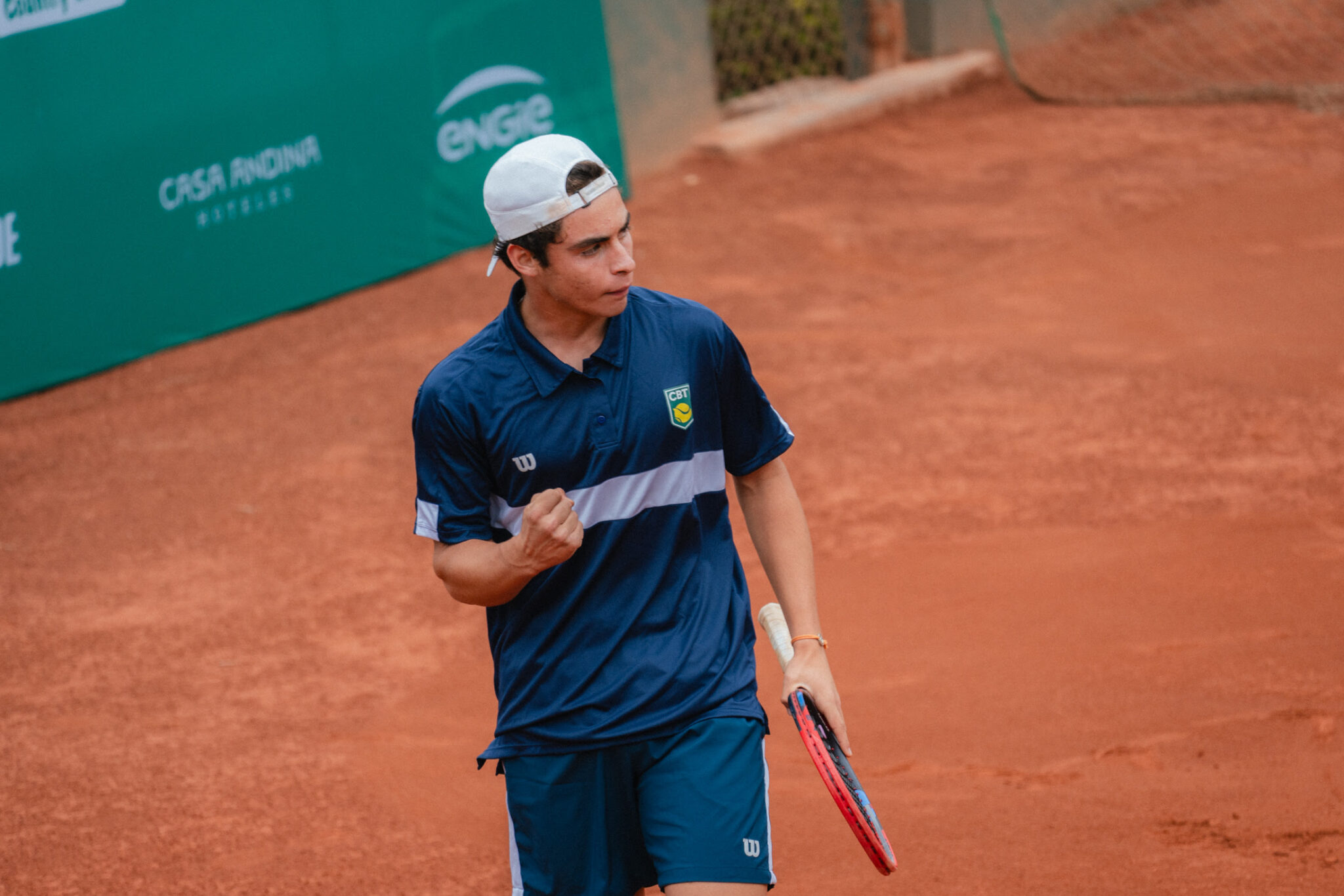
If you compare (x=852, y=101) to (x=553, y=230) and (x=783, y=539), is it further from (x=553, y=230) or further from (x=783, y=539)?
(x=553, y=230)

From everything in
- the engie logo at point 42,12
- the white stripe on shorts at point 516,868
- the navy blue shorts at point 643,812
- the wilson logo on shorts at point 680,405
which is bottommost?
the white stripe on shorts at point 516,868

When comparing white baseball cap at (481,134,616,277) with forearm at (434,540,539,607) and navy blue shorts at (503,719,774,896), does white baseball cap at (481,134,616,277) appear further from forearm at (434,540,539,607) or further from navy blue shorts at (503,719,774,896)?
navy blue shorts at (503,719,774,896)

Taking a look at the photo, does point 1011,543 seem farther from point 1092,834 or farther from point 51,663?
point 51,663

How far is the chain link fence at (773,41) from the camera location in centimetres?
1362

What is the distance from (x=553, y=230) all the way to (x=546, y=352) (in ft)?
0.81

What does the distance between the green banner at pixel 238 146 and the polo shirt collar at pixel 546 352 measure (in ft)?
23.6

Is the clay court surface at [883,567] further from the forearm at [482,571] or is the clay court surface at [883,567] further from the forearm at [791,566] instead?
the forearm at [482,571]

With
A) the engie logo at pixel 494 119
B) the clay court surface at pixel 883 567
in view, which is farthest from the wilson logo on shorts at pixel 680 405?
the engie logo at pixel 494 119

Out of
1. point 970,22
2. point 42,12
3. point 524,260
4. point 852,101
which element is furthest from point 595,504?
point 970,22

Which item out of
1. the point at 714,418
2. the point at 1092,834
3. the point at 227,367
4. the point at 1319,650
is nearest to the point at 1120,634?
the point at 1319,650

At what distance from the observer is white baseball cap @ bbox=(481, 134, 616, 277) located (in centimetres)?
280

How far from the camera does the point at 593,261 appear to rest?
111 inches

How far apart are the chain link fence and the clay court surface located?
129 inches

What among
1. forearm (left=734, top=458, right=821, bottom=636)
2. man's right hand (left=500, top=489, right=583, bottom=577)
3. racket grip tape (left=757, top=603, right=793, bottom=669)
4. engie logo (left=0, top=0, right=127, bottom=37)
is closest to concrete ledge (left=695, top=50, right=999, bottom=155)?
engie logo (left=0, top=0, right=127, bottom=37)
